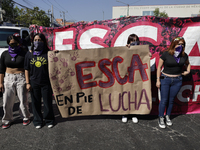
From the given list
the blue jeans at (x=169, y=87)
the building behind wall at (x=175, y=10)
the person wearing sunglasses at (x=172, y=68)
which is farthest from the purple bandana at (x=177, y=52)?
the building behind wall at (x=175, y=10)

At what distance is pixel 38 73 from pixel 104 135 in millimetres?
1583

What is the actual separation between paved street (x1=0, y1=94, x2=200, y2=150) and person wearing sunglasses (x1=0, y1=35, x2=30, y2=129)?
505 mm

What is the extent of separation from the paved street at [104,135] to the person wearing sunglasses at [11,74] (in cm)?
51

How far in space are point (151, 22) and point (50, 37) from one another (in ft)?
7.60

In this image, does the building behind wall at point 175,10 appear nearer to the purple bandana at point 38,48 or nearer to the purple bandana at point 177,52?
the purple bandana at point 177,52

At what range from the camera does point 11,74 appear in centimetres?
271

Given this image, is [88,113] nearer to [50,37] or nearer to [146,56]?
[146,56]

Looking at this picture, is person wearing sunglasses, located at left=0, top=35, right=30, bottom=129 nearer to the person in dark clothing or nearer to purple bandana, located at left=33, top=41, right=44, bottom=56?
the person in dark clothing

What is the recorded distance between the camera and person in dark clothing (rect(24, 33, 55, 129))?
259 cm

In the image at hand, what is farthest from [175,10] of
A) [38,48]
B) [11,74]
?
[11,74]

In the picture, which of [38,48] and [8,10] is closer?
[38,48]

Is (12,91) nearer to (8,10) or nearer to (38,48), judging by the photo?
(38,48)

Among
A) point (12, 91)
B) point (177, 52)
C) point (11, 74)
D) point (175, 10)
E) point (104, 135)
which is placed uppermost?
point (175, 10)

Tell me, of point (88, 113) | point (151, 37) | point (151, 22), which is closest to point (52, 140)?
point (88, 113)
